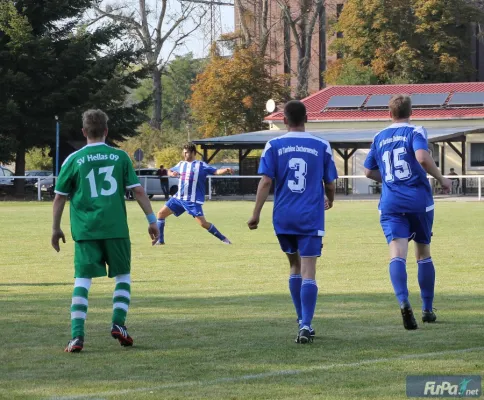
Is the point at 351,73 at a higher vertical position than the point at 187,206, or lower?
higher

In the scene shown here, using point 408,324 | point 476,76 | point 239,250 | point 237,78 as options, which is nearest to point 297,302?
point 408,324

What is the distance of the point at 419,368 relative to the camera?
7328 millimetres

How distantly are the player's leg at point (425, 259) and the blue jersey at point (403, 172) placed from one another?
0.35 ft

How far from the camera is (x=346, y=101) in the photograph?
63.4 meters

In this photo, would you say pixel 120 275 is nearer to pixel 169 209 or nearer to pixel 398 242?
pixel 398 242

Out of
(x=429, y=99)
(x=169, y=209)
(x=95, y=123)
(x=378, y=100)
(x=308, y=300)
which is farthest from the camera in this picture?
(x=378, y=100)

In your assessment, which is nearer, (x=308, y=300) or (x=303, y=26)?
(x=308, y=300)

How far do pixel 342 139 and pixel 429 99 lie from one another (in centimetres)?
986

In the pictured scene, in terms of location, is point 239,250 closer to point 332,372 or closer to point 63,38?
point 332,372

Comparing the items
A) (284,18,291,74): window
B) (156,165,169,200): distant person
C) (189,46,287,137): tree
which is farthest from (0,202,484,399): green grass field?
(284,18,291,74): window

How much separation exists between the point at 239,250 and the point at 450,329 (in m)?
10.3

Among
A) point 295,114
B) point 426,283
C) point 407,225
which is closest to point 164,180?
point 426,283

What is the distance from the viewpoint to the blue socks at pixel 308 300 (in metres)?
8.82

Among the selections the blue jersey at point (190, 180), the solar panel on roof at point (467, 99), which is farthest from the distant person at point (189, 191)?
the solar panel on roof at point (467, 99)
